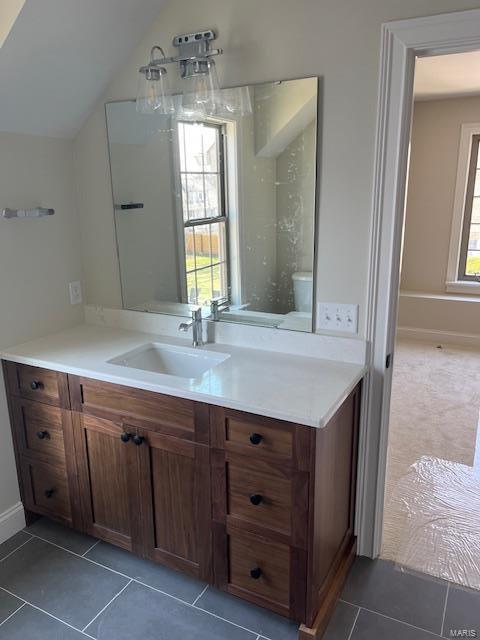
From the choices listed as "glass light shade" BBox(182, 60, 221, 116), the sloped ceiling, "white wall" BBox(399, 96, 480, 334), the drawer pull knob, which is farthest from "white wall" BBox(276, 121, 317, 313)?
"white wall" BBox(399, 96, 480, 334)

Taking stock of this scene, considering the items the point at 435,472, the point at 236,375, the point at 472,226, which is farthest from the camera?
the point at 472,226

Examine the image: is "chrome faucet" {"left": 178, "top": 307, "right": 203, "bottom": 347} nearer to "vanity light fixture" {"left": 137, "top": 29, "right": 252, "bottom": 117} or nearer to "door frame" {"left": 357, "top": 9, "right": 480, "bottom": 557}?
"door frame" {"left": 357, "top": 9, "right": 480, "bottom": 557}

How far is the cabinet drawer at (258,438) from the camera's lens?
1597 millimetres

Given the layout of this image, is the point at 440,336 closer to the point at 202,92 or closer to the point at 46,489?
the point at 202,92

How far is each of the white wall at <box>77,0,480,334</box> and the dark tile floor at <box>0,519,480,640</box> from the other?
3.59 feet

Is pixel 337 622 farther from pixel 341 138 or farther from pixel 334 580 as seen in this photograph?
pixel 341 138

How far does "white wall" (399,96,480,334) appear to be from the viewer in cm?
491

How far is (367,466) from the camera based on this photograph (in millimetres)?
2066

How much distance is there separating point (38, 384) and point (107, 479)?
0.51 metres

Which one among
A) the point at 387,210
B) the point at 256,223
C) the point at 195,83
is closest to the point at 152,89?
the point at 195,83

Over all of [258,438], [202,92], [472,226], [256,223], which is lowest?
[258,438]

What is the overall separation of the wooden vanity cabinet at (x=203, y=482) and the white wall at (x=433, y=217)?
11.5 ft

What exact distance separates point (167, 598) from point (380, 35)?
Result: 2228 mm

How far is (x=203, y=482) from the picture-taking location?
5.91ft
